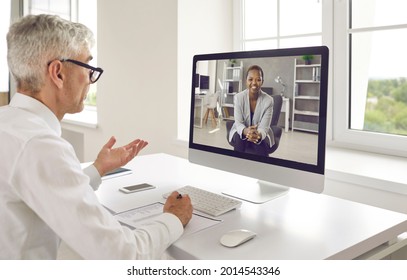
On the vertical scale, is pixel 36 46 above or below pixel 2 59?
below

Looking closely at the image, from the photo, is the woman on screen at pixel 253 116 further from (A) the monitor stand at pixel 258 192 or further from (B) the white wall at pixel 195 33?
(B) the white wall at pixel 195 33

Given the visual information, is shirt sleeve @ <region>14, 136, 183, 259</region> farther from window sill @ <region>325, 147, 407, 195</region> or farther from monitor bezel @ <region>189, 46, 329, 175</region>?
window sill @ <region>325, 147, 407, 195</region>

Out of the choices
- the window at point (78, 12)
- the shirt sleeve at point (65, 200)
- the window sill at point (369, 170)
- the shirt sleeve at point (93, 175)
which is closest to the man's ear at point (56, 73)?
the shirt sleeve at point (65, 200)

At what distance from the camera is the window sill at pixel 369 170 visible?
1562mm

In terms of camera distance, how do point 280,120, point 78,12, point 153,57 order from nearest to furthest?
point 280,120 < point 153,57 < point 78,12

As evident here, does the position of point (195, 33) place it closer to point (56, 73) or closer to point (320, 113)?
point (320, 113)

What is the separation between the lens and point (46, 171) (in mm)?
888

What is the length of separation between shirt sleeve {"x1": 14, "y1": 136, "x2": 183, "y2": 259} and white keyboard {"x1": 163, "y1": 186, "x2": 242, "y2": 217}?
407 mm

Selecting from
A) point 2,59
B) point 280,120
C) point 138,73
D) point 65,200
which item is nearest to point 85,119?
point 138,73

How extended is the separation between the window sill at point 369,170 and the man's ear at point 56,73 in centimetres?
113

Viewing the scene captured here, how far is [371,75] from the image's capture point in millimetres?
2029

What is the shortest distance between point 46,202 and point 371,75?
5.43ft

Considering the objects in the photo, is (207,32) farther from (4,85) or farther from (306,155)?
(4,85)
